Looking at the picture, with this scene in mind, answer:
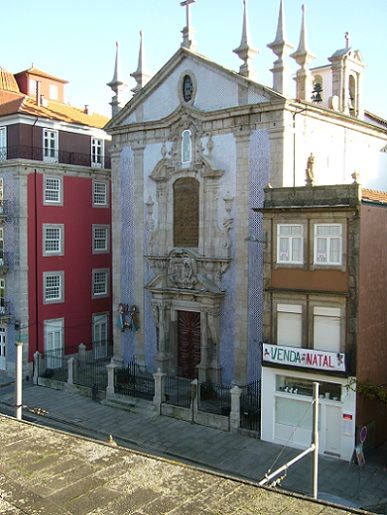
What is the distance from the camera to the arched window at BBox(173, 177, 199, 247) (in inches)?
1151

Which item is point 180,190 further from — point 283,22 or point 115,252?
point 283,22

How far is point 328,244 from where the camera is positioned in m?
22.0

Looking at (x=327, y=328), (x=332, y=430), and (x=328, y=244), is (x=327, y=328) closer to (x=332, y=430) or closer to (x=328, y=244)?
(x=328, y=244)

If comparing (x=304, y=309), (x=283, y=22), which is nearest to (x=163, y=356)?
(x=304, y=309)

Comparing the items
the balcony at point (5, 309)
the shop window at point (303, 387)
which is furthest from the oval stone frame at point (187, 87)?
the balcony at point (5, 309)

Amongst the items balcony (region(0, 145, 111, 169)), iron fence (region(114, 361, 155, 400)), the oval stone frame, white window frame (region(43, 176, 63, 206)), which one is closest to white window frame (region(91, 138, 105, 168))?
balcony (region(0, 145, 111, 169))

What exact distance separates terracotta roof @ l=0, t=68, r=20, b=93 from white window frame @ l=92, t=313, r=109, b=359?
15.2m

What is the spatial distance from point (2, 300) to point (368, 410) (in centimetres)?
2128

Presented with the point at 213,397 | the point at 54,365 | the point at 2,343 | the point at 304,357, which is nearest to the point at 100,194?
the point at 2,343

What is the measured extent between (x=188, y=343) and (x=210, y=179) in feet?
26.8

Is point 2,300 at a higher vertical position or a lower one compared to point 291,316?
lower

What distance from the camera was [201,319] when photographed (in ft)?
94.3

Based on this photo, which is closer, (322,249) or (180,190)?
(322,249)

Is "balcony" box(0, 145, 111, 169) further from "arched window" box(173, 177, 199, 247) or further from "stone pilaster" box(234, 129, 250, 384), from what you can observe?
"stone pilaster" box(234, 129, 250, 384)
